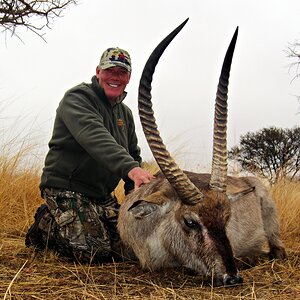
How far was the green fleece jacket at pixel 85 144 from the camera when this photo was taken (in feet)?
13.8

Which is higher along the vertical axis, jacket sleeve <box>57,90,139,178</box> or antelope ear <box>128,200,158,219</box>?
jacket sleeve <box>57,90,139,178</box>

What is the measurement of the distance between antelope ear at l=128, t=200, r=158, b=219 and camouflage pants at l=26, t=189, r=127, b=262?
2.72ft

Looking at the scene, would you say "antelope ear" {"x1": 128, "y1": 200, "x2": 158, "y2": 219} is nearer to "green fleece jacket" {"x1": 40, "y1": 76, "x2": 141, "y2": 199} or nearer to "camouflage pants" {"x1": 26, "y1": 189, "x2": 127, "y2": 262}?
"green fleece jacket" {"x1": 40, "y1": 76, "x2": 141, "y2": 199}

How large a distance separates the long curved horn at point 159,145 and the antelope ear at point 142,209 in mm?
242

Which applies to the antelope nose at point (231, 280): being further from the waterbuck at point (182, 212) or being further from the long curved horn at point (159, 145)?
the long curved horn at point (159, 145)

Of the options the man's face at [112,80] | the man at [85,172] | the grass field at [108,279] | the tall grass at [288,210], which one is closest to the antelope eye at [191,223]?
the grass field at [108,279]

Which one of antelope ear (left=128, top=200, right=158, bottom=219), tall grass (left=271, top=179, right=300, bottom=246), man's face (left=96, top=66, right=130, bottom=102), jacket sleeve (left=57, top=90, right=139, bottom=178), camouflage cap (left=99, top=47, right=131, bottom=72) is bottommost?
tall grass (left=271, top=179, right=300, bottom=246)

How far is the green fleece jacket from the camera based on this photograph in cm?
420

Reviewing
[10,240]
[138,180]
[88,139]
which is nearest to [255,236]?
[138,180]

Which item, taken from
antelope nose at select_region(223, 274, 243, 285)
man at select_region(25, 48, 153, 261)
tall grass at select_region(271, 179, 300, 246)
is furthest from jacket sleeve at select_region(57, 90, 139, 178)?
tall grass at select_region(271, 179, 300, 246)

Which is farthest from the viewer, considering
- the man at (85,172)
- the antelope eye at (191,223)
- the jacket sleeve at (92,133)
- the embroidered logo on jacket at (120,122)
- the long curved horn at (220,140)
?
the embroidered logo on jacket at (120,122)

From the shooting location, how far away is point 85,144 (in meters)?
4.26

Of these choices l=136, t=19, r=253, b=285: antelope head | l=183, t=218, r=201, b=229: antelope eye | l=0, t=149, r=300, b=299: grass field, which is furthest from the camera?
l=183, t=218, r=201, b=229: antelope eye

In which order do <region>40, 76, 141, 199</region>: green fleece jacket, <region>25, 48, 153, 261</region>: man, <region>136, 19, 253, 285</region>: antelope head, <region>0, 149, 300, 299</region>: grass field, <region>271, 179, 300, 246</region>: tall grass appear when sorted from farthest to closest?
<region>271, 179, 300, 246</region>: tall grass
<region>25, 48, 153, 261</region>: man
<region>40, 76, 141, 199</region>: green fleece jacket
<region>136, 19, 253, 285</region>: antelope head
<region>0, 149, 300, 299</region>: grass field
